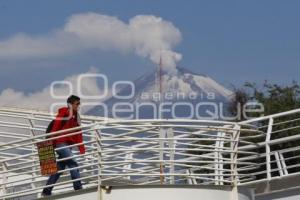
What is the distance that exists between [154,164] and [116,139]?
93cm

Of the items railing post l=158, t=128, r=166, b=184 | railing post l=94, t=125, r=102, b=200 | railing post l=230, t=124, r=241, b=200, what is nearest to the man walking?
railing post l=94, t=125, r=102, b=200

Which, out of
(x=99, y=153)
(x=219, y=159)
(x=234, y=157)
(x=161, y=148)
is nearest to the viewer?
(x=161, y=148)

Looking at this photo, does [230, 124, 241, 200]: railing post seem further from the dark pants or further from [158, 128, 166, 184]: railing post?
the dark pants

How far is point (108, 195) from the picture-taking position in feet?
51.8

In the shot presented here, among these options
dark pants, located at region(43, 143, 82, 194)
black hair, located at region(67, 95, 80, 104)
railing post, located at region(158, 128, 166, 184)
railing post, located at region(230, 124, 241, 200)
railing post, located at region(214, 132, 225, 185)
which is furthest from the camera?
black hair, located at region(67, 95, 80, 104)

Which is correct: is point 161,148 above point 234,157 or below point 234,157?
above

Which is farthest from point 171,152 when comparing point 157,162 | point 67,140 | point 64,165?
point 64,165

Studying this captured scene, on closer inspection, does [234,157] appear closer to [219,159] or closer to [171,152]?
[219,159]

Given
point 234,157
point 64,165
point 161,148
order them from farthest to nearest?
point 64,165 → point 234,157 → point 161,148

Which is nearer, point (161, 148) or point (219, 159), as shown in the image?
point (161, 148)

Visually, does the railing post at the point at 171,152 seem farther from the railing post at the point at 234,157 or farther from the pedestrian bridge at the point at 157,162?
the railing post at the point at 234,157

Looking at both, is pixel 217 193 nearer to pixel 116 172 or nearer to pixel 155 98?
pixel 116 172

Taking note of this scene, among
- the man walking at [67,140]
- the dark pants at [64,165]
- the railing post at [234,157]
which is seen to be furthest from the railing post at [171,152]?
the dark pants at [64,165]

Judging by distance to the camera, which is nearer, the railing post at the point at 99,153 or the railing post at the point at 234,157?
the railing post at the point at 99,153
